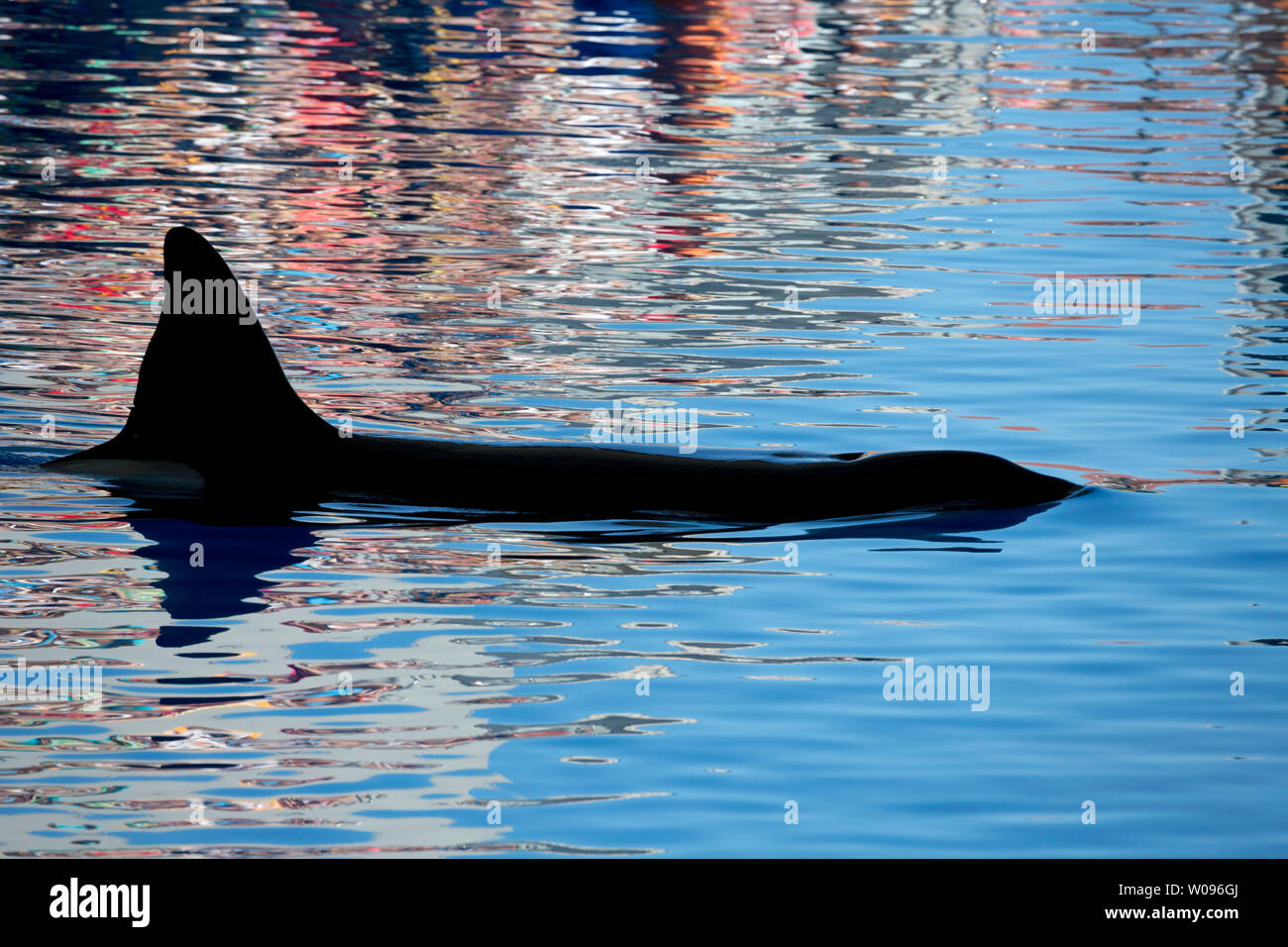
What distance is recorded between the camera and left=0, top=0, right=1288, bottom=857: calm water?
6.48m

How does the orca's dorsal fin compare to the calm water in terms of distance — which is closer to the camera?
the calm water

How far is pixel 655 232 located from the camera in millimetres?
18875

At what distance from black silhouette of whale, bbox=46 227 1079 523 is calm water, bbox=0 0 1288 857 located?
26 centimetres
